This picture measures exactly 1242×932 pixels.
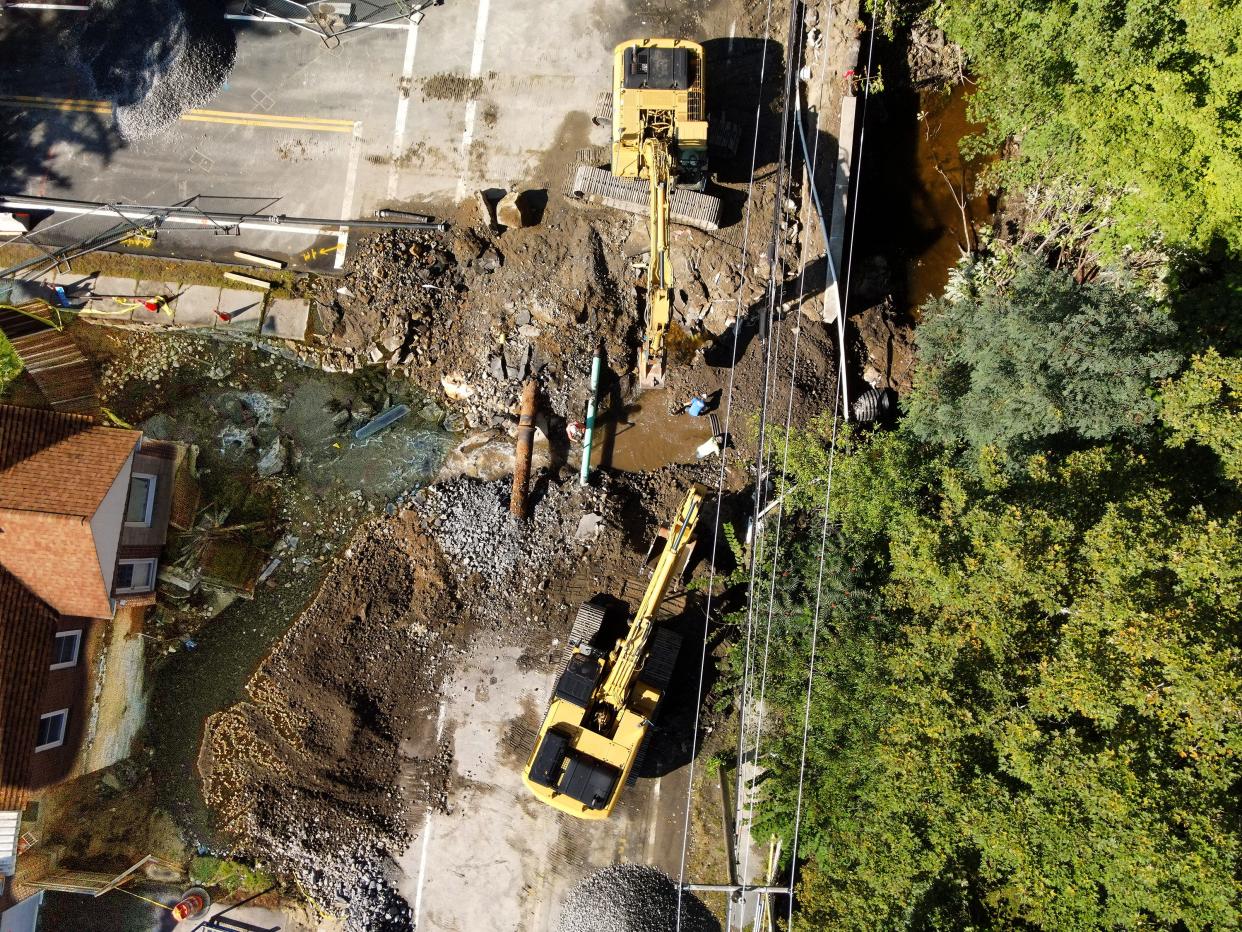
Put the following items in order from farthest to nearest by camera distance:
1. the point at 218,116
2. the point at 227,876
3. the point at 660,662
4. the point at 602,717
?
the point at 218,116
the point at 227,876
the point at 660,662
the point at 602,717

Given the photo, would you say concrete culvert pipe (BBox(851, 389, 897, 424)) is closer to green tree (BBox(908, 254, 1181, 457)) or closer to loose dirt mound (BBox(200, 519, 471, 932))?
green tree (BBox(908, 254, 1181, 457))

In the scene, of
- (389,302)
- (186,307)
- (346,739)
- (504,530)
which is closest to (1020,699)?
(504,530)

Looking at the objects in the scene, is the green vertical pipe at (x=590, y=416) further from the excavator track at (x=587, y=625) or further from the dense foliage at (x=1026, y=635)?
the dense foliage at (x=1026, y=635)

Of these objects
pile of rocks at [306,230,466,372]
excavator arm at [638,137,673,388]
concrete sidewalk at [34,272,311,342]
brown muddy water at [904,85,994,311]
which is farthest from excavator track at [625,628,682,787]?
concrete sidewalk at [34,272,311,342]

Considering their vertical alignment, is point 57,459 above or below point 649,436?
below

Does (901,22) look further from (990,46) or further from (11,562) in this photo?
(11,562)

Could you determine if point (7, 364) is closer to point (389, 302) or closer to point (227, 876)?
point (389, 302)

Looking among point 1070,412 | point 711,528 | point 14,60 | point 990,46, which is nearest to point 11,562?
point 14,60
